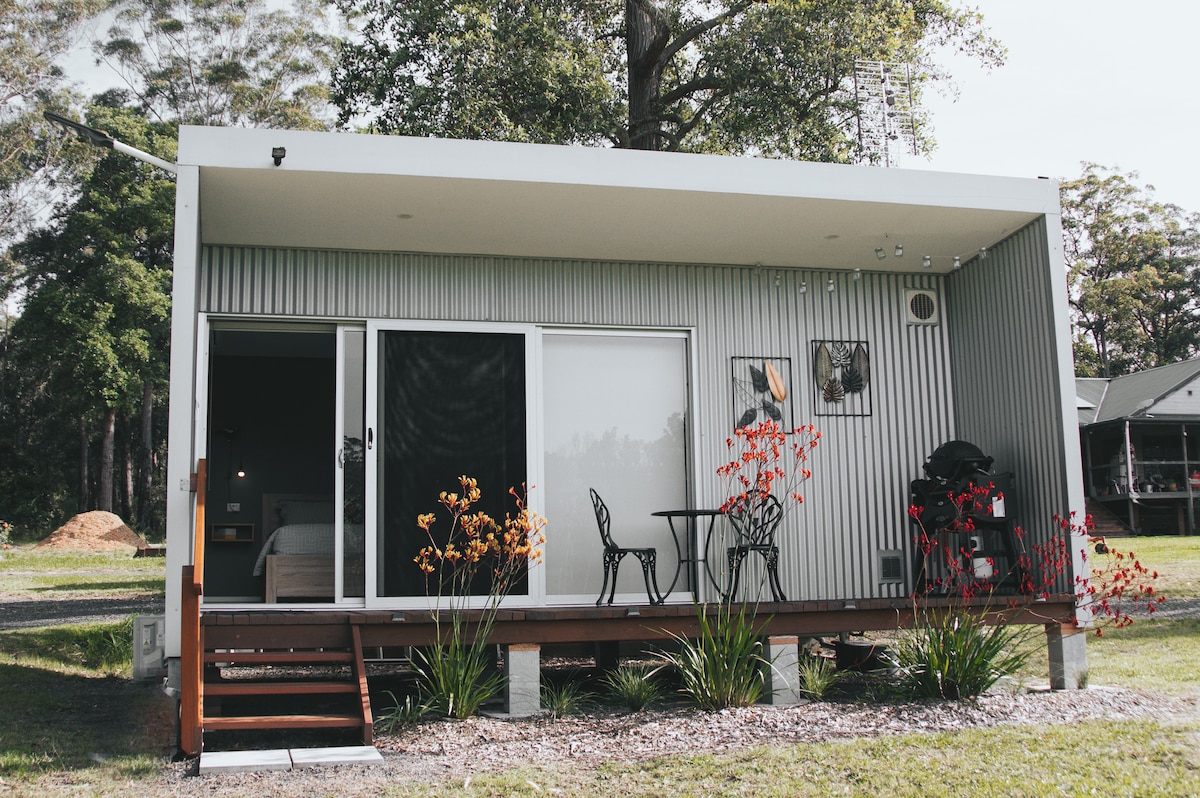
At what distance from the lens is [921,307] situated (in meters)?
7.74

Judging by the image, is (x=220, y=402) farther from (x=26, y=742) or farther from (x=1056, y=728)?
(x=1056, y=728)

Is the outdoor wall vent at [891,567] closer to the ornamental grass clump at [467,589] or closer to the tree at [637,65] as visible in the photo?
the ornamental grass clump at [467,589]

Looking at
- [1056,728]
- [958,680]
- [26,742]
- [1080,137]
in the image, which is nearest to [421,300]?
[26,742]

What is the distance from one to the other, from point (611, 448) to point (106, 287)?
723 inches

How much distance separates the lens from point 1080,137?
27.7 meters

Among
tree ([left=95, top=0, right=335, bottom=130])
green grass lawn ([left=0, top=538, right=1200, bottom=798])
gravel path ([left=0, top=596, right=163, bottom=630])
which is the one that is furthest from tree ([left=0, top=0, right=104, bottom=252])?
green grass lawn ([left=0, top=538, right=1200, bottom=798])

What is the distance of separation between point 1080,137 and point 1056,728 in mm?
26159

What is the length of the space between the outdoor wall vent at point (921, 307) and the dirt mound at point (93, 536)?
15259 mm

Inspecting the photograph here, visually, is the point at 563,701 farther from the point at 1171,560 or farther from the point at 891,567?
the point at 1171,560

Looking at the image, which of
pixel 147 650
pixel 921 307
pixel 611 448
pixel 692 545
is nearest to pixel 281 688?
pixel 147 650

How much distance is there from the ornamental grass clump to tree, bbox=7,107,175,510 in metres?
17.8

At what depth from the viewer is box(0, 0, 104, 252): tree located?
74.8 feet

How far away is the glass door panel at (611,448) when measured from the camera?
7.00 m

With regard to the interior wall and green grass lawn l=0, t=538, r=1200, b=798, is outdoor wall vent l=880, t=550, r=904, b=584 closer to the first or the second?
green grass lawn l=0, t=538, r=1200, b=798
